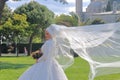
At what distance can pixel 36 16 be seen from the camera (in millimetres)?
64125

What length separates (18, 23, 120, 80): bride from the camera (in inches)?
376

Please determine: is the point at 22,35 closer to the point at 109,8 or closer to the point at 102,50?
the point at 102,50

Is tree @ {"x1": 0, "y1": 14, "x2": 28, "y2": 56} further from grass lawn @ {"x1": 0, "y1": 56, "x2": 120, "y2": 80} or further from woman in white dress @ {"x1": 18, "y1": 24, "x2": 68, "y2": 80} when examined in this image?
woman in white dress @ {"x1": 18, "y1": 24, "x2": 68, "y2": 80}

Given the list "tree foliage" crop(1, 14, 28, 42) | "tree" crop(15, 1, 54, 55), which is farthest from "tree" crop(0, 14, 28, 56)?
"tree" crop(15, 1, 54, 55)

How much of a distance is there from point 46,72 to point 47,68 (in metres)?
0.10

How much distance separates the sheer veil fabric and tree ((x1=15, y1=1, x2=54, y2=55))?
161 feet

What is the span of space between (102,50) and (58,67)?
115 cm

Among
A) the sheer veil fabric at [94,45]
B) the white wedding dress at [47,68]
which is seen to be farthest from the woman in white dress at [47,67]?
the sheer veil fabric at [94,45]

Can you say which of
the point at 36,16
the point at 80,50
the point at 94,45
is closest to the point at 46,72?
the point at 80,50

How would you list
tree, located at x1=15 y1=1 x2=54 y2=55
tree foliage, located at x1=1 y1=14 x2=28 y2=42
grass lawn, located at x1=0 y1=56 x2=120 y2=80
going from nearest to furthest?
grass lawn, located at x1=0 y1=56 x2=120 y2=80 → tree foliage, located at x1=1 y1=14 x2=28 y2=42 → tree, located at x1=15 y1=1 x2=54 y2=55

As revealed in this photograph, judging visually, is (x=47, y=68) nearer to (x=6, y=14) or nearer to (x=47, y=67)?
(x=47, y=67)

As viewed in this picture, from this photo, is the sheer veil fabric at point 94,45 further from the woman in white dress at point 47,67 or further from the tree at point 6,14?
the tree at point 6,14

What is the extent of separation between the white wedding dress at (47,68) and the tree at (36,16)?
1943 inches

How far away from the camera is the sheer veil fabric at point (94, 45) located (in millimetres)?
9820
